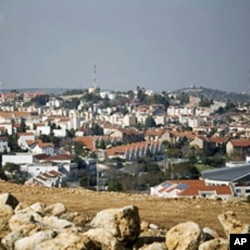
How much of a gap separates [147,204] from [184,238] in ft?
5.82

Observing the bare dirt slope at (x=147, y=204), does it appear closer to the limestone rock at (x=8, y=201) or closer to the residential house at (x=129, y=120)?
the limestone rock at (x=8, y=201)

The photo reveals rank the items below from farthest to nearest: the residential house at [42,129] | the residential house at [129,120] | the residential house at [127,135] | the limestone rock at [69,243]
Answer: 1. the residential house at [129,120]
2. the residential house at [42,129]
3. the residential house at [127,135]
4. the limestone rock at [69,243]

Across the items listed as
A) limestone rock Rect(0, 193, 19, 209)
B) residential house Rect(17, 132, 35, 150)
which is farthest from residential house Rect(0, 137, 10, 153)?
limestone rock Rect(0, 193, 19, 209)

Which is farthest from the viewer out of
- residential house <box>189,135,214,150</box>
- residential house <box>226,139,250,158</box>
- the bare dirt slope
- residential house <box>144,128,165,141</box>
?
residential house <box>144,128,165,141</box>

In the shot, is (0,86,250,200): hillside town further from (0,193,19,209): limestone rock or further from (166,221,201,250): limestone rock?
(166,221,201,250): limestone rock

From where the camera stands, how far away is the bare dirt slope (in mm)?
3766

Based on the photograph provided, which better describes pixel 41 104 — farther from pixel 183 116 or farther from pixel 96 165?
pixel 96 165

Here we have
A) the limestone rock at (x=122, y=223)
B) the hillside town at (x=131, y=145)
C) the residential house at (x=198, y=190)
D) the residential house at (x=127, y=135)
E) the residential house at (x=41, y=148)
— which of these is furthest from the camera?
the residential house at (x=127, y=135)

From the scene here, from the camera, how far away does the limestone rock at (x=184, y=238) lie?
8.36ft

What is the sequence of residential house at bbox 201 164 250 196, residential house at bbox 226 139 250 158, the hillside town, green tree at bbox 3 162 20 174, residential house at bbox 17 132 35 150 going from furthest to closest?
1. residential house at bbox 17 132 35 150
2. residential house at bbox 226 139 250 158
3. green tree at bbox 3 162 20 174
4. the hillside town
5. residential house at bbox 201 164 250 196

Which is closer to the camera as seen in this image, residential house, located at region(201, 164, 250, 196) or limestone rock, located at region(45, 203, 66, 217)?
limestone rock, located at region(45, 203, 66, 217)

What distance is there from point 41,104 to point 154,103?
9420mm

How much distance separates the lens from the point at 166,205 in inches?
170

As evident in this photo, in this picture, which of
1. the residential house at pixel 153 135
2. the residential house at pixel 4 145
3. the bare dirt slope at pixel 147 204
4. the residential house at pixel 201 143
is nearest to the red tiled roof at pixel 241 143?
the residential house at pixel 201 143
